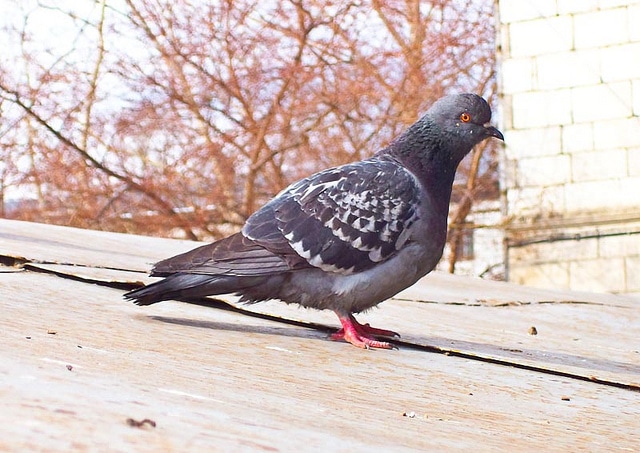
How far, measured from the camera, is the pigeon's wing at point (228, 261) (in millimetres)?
3049

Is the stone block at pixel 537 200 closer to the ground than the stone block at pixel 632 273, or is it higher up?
higher up

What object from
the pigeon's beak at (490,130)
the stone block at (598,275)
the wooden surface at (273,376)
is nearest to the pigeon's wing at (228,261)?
the wooden surface at (273,376)

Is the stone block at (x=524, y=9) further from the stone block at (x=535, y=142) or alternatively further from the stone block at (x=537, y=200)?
the stone block at (x=537, y=200)

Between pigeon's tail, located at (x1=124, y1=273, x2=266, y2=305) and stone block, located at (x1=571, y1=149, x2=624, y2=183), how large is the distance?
21.7ft

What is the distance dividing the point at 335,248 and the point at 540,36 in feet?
22.2

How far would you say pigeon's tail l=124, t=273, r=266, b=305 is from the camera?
300 cm

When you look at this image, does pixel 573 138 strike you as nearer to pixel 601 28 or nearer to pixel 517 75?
pixel 517 75

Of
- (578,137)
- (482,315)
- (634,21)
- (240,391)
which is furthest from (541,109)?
(240,391)

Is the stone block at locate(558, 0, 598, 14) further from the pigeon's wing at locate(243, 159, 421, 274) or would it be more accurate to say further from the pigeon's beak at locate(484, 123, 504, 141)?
the pigeon's wing at locate(243, 159, 421, 274)

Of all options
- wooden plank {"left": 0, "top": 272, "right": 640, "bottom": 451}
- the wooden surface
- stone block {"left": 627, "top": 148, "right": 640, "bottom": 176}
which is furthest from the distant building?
wooden plank {"left": 0, "top": 272, "right": 640, "bottom": 451}

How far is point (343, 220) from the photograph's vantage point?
3258 millimetres

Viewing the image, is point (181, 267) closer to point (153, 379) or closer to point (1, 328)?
point (1, 328)

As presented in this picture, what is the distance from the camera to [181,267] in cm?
304

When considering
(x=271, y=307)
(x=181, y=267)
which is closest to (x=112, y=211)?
(x=271, y=307)
